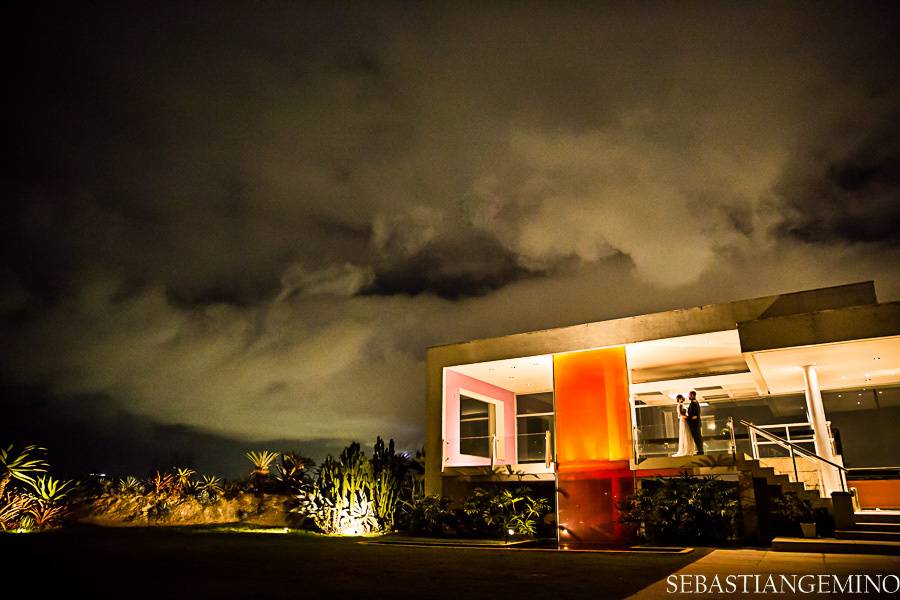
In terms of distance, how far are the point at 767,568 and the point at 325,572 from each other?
5.10 m

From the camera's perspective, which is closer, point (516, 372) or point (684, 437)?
point (684, 437)

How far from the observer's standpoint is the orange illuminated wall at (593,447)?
532 inches

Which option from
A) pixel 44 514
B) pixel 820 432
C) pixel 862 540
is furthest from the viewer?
pixel 44 514

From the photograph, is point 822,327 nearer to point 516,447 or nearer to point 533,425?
point 516,447

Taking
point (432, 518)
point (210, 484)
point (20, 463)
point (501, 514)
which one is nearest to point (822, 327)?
point (501, 514)

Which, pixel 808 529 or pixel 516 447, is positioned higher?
pixel 516 447

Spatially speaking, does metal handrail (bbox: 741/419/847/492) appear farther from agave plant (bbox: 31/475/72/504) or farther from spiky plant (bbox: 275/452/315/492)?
agave plant (bbox: 31/475/72/504)

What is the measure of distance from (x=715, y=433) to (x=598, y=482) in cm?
293

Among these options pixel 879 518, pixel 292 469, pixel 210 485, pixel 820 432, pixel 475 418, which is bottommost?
pixel 879 518

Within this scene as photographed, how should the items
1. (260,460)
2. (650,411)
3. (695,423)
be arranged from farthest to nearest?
(260,460) → (650,411) → (695,423)

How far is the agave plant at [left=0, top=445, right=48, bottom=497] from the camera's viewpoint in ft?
51.7

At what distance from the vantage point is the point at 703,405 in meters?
16.8

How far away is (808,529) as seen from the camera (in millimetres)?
10242

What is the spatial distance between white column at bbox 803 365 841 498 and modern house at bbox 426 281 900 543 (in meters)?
0.03
